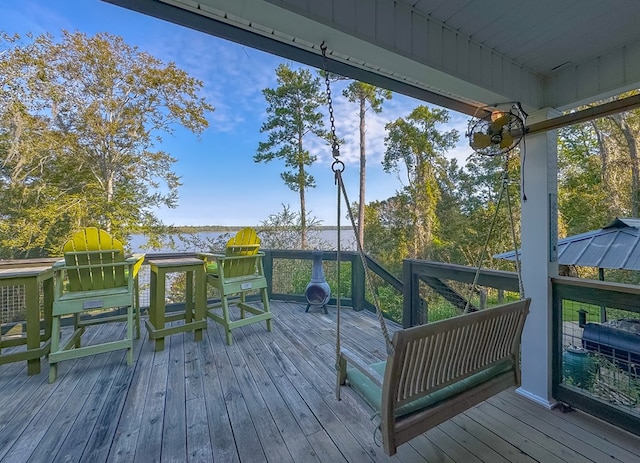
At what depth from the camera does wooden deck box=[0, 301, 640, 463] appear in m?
1.50

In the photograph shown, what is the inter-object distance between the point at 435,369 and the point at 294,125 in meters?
7.17

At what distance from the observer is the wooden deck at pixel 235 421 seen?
59.0 inches

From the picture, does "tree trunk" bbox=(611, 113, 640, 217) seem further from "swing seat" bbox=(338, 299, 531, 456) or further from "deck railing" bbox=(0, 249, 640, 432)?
"swing seat" bbox=(338, 299, 531, 456)

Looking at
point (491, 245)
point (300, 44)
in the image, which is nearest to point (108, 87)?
point (300, 44)

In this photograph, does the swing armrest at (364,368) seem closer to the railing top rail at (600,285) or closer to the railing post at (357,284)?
the railing top rail at (600,285)

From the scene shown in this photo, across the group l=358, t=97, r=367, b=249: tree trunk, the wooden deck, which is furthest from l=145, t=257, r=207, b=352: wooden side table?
l=358, t=97, r=367, b=249: tree trunk

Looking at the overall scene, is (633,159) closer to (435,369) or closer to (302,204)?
(302,204)

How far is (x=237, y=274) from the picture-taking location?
327cm

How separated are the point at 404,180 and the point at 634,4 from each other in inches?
311

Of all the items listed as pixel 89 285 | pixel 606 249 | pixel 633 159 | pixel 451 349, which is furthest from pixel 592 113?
pixel 633 159

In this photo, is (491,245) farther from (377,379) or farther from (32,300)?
(32,300)

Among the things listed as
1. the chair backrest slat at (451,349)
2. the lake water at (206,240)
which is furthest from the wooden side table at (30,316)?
the lake water at (206,240)

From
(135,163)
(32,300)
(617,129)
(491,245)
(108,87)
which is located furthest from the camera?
(491,245)

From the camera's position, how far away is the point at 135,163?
5668 millimetres
